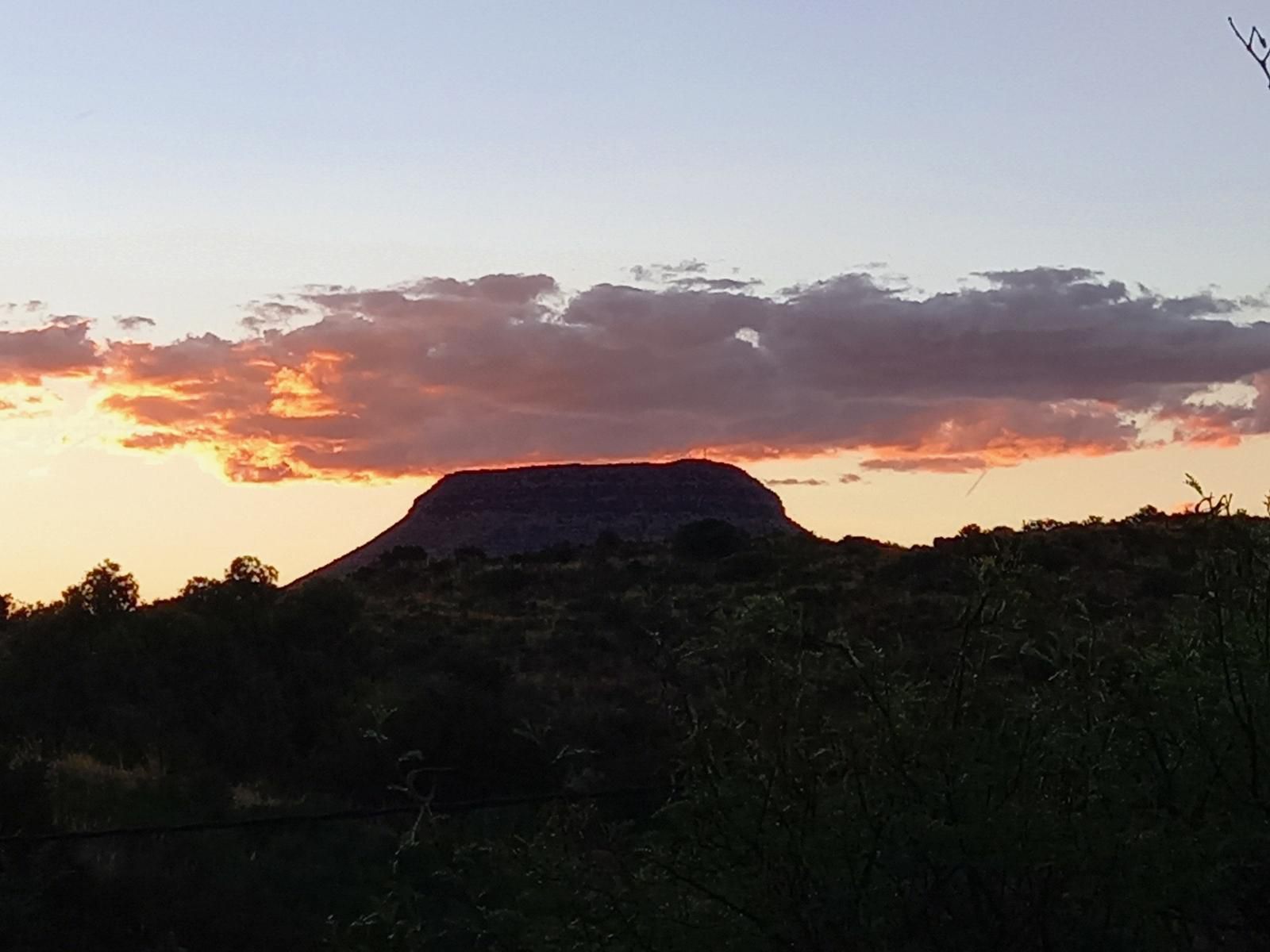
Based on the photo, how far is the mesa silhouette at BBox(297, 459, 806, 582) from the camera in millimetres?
94312

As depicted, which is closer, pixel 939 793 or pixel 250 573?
pixel 939 793

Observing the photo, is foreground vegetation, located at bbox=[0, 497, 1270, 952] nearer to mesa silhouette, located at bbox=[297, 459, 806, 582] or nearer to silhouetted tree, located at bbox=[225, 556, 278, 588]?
silhouetted tree, located at bbox=[225, 556, 278, 588]

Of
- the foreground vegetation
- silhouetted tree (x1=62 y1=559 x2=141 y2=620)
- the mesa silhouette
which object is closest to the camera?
the foreground vegetation

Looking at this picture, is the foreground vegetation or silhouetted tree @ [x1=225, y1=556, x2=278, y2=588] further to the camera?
silhouetted tree @ [x1=225, y1=556, x2=278, y2=588]

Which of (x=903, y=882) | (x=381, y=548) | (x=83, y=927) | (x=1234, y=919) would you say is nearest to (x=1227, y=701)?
(x=1234, y=919)

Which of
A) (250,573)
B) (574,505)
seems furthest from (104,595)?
(574,505)

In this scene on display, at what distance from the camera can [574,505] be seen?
9725 cm

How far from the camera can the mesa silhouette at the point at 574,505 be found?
94.3 m

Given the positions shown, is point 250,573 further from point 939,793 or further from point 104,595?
point 939,793

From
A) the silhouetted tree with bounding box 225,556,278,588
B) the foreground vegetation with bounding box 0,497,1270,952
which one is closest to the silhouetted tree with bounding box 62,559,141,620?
the silhouetted tree with bounding box 225,556,278,588

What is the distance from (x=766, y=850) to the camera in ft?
18.7

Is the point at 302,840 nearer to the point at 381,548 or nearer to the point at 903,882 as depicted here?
the point at 903,882

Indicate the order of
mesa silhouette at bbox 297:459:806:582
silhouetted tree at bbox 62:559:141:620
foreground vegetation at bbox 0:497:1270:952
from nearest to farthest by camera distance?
foreground vegetation at bbox 0:497:1270:952
silhouetted tree at bbox 62:559:141:620
mesa silhouette at bbox 297:459:806:582

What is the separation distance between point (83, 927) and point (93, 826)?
400 cm
